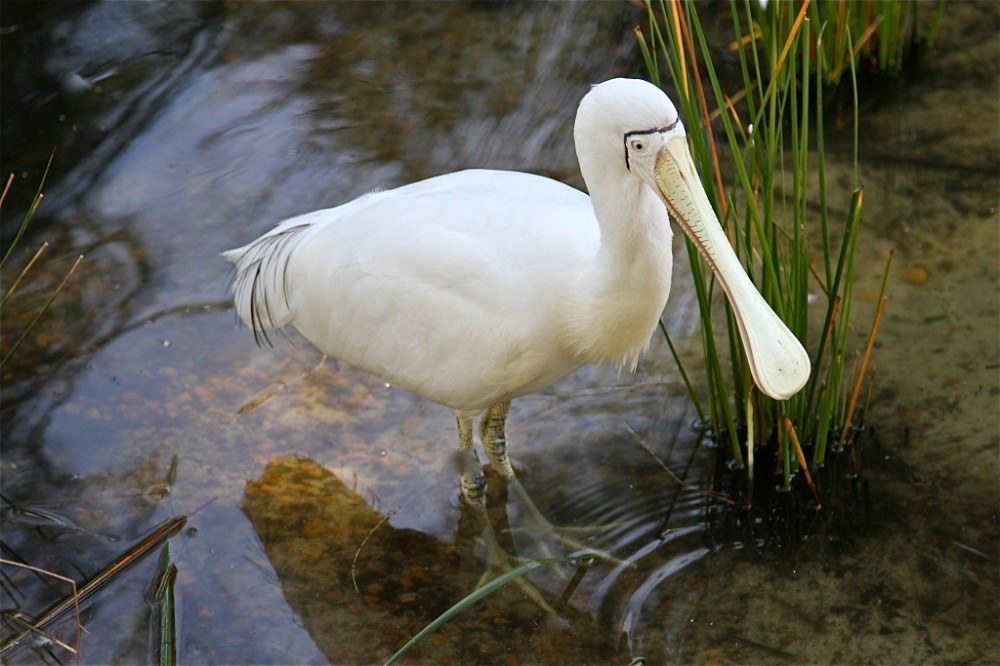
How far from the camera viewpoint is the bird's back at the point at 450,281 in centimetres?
376

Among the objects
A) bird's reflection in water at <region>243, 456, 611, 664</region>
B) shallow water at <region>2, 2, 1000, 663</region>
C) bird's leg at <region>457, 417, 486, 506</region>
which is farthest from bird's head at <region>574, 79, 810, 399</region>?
bird's leg at <region>457, 417, 486, 506</region>

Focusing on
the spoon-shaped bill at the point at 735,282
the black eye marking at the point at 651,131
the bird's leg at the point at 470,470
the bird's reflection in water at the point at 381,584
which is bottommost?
the bird's reflection in water at the point at 381,584

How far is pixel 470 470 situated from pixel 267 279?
1.06m

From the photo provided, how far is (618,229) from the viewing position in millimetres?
3480

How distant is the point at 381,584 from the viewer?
4219 mm

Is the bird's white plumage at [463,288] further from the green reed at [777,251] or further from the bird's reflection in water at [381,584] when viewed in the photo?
the bird's reflection in water at [381,584]

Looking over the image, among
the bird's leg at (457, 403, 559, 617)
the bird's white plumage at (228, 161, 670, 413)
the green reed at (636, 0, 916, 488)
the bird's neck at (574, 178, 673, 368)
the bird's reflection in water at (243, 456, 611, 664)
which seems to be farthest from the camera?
the bird's leg at (457, 403, 559, 617)

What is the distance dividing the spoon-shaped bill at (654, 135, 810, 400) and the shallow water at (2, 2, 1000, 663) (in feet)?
3.70

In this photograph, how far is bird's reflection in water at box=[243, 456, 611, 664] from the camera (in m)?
3.98

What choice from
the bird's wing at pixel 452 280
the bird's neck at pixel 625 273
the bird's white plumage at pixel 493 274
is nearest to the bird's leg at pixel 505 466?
the bird's white plumage at pixel 493 274

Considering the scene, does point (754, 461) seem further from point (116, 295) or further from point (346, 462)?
point (116, 295)

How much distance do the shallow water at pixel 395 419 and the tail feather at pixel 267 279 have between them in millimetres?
457

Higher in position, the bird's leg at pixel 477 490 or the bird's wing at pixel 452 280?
the bird's wing at pixel 452 280

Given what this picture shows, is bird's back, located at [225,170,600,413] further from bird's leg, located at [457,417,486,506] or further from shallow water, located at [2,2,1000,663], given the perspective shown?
shallow water, located at [2,2,1000,663]
